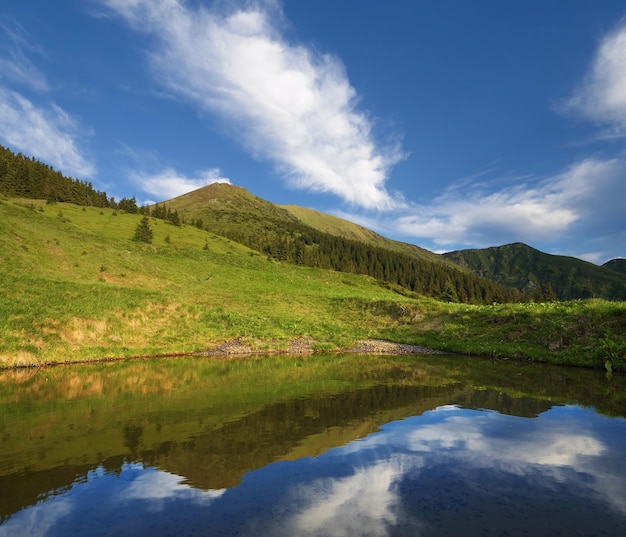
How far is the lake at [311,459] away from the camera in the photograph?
634 centimetres

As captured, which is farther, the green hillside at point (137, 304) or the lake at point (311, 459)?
the green hillside at point (137, 304)

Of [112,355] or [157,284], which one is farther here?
[157,284]

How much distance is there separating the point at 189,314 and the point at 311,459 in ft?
88.2

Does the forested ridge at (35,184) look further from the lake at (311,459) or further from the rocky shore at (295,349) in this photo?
the lake at (311,459)

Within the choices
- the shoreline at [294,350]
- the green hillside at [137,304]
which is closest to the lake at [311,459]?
the green hillside at [137,304]

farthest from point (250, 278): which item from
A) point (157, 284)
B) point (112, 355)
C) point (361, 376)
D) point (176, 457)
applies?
point (176, 457)

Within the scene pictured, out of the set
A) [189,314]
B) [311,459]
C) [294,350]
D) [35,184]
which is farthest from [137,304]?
[35,184]

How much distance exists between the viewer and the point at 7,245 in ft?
119

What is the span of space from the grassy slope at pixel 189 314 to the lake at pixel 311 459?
26.7 feet

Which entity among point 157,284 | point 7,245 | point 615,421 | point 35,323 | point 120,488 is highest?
point 7,245

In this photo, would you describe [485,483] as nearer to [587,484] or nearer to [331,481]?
[587,484]

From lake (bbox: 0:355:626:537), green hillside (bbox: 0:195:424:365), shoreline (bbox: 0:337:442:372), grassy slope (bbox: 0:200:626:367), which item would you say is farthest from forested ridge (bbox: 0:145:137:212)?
lake (bbox: 0:355:626:537)

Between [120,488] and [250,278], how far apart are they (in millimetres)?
50428

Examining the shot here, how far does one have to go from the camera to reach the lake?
250 inches
